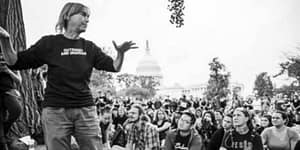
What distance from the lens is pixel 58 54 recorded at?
3402mm

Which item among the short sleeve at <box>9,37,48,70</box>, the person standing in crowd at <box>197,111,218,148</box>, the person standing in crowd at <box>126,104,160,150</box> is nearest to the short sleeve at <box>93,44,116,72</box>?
the short sleeve at <box>9,37,48,70</box>

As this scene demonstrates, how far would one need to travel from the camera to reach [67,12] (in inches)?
138

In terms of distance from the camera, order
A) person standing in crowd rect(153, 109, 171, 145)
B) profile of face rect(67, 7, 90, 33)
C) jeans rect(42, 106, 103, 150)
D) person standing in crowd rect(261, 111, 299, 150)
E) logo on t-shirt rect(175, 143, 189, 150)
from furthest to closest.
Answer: person standing in crowd rect(153, 109, 171, 145) < person standing in crowd rect(261, 111, 299, 150) < logo on t-shirt rect(175, 143, 189, 150) < profile of face rect(67, 7, 90, 33) < jeans rect(42, 106, 103, 150)

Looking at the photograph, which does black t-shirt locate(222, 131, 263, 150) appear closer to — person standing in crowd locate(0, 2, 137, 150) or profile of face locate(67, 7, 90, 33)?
person standing in crowd locate(0, 2, 137, 150)

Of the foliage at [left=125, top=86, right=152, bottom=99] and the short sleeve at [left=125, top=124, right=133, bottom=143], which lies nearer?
the short sleeve at [left=125, top=124, right=133, bottom=143]

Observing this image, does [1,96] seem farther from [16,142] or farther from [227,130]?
[227,130]

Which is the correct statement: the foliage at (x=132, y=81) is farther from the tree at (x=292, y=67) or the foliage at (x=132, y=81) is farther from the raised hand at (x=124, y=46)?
the raised hand at (x=124, y=46)

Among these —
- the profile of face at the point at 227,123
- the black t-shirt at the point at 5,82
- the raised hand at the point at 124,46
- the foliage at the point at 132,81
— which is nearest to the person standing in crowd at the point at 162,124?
the profile of face at the point at 227,123

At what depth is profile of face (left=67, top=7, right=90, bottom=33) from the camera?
3494 mm

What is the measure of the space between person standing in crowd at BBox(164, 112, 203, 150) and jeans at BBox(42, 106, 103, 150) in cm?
297

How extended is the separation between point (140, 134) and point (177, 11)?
113 inches

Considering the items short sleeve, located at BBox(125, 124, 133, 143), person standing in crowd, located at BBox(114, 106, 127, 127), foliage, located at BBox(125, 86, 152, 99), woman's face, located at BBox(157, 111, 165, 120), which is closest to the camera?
short sleeve, located at BBox(125, 124, 133, 143)

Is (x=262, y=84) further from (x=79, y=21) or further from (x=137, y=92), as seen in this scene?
(x=79, y=21)

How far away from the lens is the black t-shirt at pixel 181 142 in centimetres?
626
